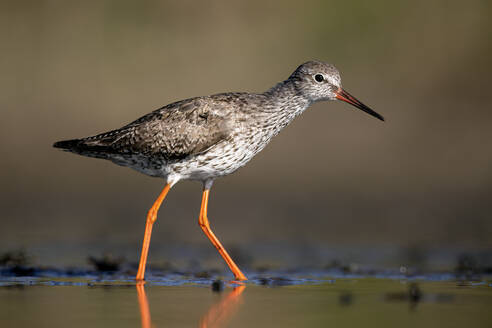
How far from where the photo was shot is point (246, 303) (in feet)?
26.2

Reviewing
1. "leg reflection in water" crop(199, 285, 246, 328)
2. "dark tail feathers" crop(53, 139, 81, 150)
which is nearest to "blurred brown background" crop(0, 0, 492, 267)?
"dark tail feathers" crop(53, 139, 81, 150)

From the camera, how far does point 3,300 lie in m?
7.81

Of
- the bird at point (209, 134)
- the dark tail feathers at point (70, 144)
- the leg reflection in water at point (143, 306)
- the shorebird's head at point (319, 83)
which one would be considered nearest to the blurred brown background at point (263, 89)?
the dark tail feathers at point (70, 144)

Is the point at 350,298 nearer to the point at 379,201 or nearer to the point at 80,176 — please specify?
the point at 379,201

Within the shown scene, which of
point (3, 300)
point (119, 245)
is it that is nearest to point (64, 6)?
point (119, 245)

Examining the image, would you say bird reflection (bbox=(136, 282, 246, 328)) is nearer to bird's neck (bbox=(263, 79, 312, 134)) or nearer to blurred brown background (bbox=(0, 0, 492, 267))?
bird's neck (bbox=(263, 79, 312, 134))

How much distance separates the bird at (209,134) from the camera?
33.5 feet

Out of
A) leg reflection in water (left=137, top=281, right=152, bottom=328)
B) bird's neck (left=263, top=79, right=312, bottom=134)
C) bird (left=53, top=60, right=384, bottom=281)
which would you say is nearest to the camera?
leg reflection in water (left=137, top=281, right=152, bottom=328)

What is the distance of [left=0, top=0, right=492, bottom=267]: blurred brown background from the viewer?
50.8ft

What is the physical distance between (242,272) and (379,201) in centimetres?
675

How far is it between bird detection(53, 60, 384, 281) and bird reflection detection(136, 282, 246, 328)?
1432 mm

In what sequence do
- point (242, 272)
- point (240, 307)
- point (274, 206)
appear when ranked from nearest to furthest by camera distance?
point (240, 307), point (242, 272), point (274, 206)

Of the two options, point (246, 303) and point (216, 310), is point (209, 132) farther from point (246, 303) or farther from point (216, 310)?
point (216, 310)

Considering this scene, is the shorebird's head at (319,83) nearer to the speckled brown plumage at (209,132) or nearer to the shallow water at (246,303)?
the speckled brown plumage at (209,132)
